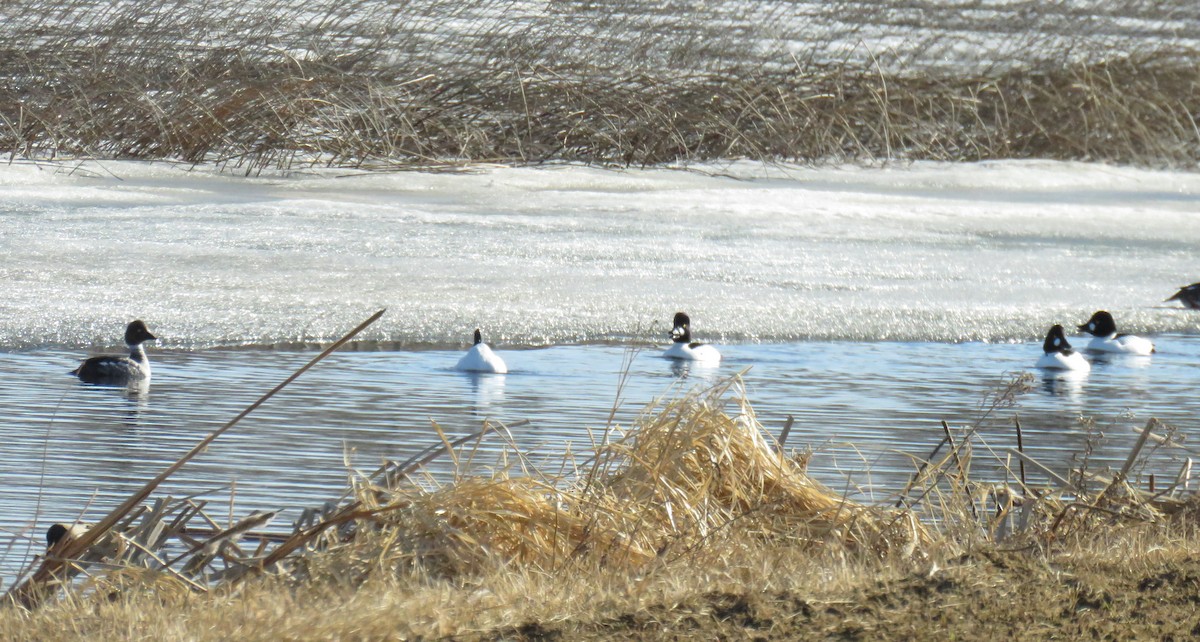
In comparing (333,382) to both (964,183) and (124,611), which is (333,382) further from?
(964,183)

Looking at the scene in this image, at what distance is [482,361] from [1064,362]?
3191 millimetres

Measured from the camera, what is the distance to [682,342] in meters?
9.17

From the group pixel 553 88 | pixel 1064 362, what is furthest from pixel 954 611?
pixel 553 88

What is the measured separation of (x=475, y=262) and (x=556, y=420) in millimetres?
4644

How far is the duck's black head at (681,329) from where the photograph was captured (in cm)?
922

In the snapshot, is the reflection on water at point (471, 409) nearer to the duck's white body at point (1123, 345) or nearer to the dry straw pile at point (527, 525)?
the duck's white body at point (1123, 345)

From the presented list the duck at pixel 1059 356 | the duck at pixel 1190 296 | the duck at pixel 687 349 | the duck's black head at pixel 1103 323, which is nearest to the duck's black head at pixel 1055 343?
the duck at pixel 1059 356

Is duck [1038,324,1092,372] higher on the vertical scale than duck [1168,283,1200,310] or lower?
lower

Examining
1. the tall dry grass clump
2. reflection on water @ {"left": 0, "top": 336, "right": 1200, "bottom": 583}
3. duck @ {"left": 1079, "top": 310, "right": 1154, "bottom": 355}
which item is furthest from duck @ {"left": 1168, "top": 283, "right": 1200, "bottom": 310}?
the tall dry grass clump

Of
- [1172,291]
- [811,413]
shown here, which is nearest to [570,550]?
[811,413]

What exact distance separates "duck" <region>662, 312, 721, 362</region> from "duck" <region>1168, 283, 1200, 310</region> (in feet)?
11.7

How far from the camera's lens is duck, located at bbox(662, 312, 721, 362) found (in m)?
8.90

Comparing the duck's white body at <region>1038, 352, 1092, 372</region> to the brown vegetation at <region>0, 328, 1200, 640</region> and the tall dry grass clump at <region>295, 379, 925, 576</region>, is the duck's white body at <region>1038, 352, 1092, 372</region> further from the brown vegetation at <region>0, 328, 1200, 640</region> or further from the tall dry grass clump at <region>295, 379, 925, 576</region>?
the tall dry grass clump at <region>295, 379, 925, 576</region>

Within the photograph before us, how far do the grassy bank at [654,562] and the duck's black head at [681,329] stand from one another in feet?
13.5
